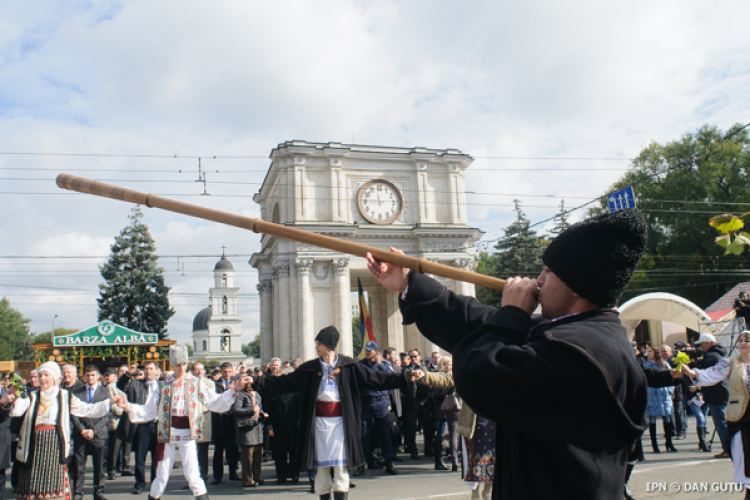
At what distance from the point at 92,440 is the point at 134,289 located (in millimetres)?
39876

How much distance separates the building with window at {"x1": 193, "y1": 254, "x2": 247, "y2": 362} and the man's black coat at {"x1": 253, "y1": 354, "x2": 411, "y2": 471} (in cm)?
9427

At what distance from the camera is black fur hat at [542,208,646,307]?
2209 mm

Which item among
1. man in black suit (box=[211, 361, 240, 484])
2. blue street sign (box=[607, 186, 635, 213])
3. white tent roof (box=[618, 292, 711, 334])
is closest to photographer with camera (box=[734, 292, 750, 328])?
blue street sign (box=[607, 186, 635, 213])

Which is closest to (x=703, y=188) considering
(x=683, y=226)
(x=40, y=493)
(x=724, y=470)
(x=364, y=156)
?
(x=683, y=226)

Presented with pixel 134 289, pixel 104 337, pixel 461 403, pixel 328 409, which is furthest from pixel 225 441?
pixel 134 289

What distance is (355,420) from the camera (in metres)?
8.00

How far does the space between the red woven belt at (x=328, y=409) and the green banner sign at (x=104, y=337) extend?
2267 cm

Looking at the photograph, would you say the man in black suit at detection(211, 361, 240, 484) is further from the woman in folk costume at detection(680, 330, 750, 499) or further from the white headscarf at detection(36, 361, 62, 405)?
the woman in folk costume at detection(680, 330, 750, 499)

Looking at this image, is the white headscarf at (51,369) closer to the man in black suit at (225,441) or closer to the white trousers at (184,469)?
the white trousers at (184,469)

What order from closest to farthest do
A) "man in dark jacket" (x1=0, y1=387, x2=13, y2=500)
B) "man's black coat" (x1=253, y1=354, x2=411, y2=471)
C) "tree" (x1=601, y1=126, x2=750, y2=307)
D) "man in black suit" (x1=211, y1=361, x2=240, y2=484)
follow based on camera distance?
"man's black coat" (x1=253, y1=354, x2=411, y2=471) → "man in dark jacket" (x1=0, y1=387, x2=13, y2=500) → "man in black suit" (x1=211, y1=361, x2=240, y2=484) → "tree" (x1=601, y1=126, x2=750, y2=307)

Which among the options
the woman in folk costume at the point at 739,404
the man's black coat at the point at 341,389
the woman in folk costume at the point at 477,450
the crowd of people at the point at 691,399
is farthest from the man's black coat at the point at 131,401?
the woman in folk costume at the point at 739,404

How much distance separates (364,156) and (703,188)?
2610 cm

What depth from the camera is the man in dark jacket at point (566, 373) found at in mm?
2021

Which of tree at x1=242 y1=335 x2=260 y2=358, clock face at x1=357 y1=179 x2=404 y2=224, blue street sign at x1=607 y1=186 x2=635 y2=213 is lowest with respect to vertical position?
tree at x1=242 y1=335 x2=260 y2=358
